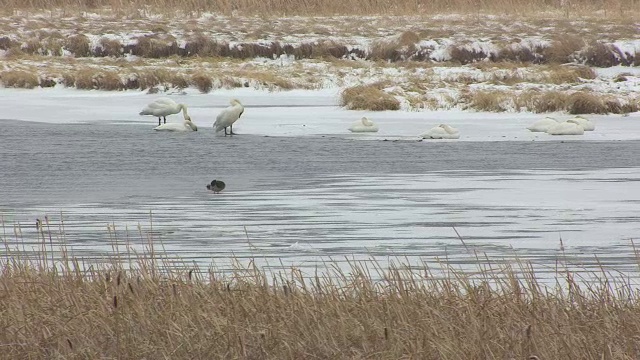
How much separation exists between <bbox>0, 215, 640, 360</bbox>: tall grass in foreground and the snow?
558 inches

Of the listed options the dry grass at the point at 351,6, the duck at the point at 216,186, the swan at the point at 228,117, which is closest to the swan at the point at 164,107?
the swan at the point at 228,117

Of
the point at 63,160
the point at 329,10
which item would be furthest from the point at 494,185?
the point at 329,10

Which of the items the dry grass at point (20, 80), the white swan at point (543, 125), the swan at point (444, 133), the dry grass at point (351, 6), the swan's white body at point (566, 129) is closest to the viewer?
the swan at point (444, 133)

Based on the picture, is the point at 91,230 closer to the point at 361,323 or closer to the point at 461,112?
the point at 361,323

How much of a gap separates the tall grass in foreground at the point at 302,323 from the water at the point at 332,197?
90 centimetres

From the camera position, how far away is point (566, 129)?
2125 cm

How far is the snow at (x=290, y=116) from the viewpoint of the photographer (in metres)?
21.8

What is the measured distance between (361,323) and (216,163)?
10996mm

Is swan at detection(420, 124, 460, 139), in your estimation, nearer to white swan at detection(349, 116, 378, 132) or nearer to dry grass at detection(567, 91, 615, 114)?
white swan at detection(349, 116, 378, 132)

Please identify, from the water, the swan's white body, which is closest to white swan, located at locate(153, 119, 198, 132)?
the water

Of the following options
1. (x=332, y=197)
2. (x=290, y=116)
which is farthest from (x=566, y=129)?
(x=332, y=197)

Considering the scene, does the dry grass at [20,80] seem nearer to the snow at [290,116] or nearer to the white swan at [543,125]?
the snow at [290,116]

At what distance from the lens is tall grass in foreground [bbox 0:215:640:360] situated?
19.7ft

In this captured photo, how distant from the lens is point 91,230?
433 inches
